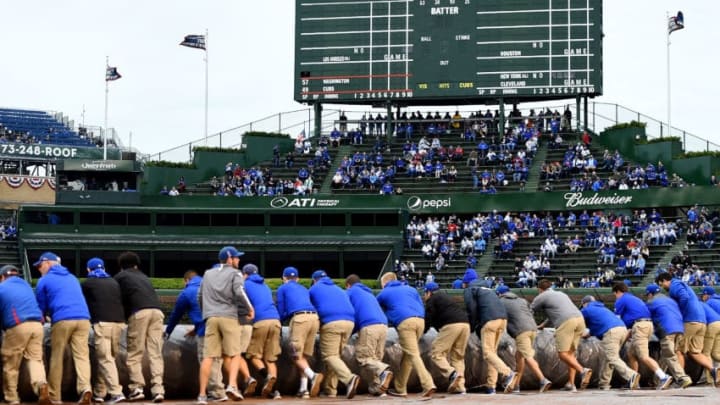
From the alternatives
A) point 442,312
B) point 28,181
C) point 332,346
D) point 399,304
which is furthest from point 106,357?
point 28,181

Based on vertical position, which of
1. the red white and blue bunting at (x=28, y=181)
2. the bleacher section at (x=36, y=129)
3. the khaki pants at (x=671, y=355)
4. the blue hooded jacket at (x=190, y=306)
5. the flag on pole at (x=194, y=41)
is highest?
the flag on pole at (x=194, y=41)

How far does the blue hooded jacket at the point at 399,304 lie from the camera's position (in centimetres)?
1795

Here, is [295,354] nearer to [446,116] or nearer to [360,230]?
[360,230]

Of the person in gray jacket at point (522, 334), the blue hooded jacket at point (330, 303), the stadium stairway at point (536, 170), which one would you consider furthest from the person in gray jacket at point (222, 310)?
the stadium stairway at point (536, 170)

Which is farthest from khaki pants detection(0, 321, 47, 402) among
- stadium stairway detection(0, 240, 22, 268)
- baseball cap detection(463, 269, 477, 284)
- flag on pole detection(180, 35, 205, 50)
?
flag on pole detection(180, 35, 205, 50)

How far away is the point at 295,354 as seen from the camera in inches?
671

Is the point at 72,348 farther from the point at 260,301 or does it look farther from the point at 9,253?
the point at 9,253

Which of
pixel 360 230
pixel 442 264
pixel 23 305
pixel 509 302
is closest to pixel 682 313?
pixel 509 302

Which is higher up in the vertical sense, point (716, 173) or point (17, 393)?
point (716, 173)

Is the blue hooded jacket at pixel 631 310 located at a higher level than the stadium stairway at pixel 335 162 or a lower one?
lower

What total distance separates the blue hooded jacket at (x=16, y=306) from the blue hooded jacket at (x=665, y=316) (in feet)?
32.9

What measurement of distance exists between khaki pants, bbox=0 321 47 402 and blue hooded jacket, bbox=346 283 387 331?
4572 mm

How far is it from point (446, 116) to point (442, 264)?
14.4 m

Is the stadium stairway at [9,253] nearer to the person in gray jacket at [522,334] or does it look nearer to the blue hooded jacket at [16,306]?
the person in gray jacket at [522,334]
